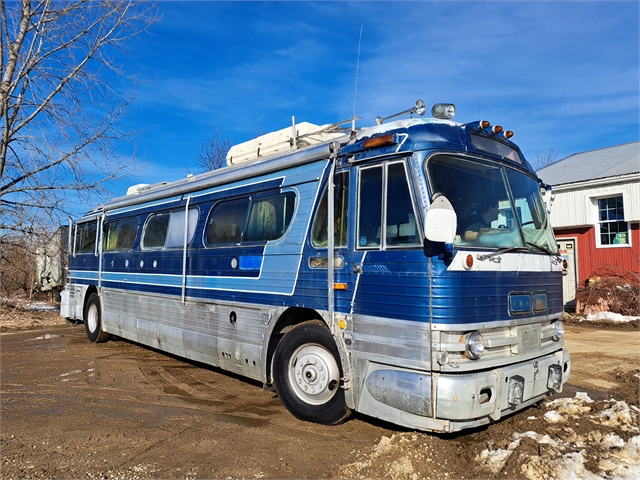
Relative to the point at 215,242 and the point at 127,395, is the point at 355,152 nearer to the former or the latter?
the point at 215,242

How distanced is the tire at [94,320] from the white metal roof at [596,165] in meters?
14.7

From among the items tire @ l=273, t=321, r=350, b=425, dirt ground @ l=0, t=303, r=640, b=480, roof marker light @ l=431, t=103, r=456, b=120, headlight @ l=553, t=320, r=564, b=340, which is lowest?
dirt ground @ l=0, t=303, r=640, b=480

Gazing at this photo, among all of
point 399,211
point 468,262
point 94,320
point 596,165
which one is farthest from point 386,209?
point 596,165

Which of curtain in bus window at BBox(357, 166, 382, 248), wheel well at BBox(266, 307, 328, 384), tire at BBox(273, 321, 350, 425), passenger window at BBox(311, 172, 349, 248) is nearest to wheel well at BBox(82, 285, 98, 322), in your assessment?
wheel well at BBox(266, 307, 328, 384)

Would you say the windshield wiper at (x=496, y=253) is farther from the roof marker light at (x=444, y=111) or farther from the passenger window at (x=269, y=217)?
the passenger window at (x=269, y=217)

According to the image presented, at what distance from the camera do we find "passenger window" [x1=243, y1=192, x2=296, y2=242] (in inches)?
224

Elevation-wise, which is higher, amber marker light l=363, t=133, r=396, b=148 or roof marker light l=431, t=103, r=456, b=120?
roof marker light l=431, t=103, r=456, b=120

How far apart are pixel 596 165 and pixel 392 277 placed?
16859 mm

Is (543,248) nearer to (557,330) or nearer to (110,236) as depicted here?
(557,330)

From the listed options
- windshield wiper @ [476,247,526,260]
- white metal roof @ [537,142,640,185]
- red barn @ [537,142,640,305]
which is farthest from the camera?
white metal roof @ [537,142,640,185]

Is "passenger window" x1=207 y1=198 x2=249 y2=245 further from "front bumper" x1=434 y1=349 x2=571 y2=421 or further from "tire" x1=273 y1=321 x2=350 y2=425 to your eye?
"front bumper" x1=434 y1=349 x2=571 y2=421

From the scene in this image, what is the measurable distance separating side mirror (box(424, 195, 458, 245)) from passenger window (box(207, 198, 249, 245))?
3.11 meters

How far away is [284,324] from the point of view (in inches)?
223

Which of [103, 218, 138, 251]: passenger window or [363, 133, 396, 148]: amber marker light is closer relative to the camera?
[363, 133, 396, 148]: amber marker light
